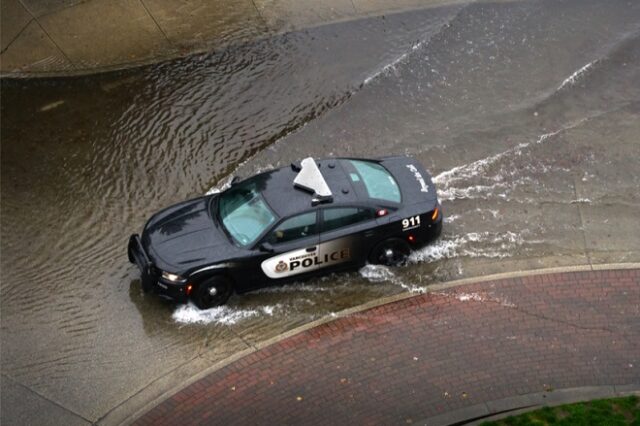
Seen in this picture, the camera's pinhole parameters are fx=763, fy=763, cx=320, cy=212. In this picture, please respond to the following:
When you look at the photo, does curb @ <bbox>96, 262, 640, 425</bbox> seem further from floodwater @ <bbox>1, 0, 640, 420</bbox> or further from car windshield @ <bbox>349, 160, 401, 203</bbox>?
car windshield @ <bbox>349, 160, 401, 203</bbox>

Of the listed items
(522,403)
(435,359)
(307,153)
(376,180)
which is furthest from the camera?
(307,153)

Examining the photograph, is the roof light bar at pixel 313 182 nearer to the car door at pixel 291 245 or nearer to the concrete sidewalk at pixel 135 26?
the car door at pixel 291 245

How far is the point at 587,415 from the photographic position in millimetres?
8961

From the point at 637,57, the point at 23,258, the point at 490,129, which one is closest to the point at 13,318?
the point at 23,258

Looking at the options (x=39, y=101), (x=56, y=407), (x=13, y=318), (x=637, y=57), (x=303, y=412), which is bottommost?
(x=303, y=412)

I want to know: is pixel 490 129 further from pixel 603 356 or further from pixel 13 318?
pixel 13 318

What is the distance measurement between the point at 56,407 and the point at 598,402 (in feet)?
22.0

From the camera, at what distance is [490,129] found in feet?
46.9

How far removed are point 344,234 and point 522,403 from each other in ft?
10.7

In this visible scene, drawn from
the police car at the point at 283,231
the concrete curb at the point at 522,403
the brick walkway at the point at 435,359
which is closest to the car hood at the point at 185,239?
the police car at the point at 283,231

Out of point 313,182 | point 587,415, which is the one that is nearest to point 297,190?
point 313,182

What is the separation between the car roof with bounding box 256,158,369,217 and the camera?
10.6 metres

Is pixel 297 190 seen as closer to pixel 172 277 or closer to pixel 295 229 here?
pixel 295 229

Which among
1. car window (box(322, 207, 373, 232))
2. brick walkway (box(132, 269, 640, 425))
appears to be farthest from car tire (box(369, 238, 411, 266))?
brick walkway (box(132, 269, 640, 425))
